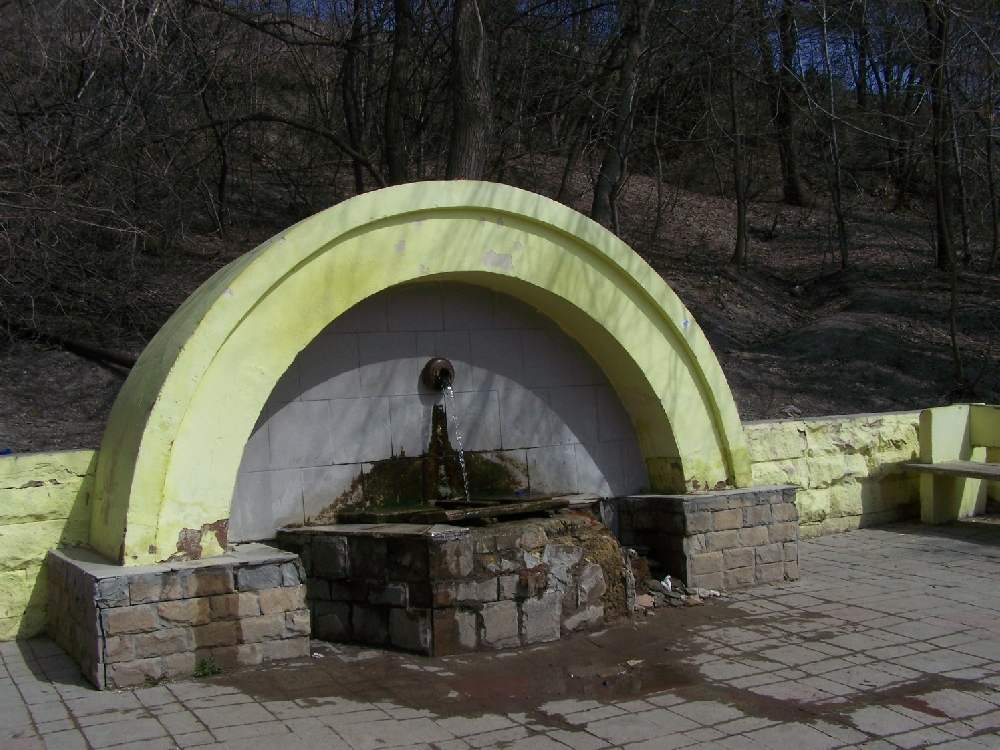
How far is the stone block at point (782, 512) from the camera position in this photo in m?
7.30

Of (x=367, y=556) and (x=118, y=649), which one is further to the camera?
(x=367, y=556)

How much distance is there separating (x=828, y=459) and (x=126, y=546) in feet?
20.6

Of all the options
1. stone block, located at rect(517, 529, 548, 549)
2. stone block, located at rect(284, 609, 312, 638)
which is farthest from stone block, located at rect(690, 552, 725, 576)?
stone block, located at rect(284, 609, 312, 638)

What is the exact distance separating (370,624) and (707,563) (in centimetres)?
256

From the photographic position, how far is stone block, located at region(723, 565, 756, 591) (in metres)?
7.07

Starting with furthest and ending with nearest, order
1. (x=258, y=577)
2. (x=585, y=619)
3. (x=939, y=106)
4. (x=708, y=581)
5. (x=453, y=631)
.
→ (x=939, y=106), (x=708, y=581), (x=585, y=619), (x=453, y=631), (x=258, y=577)

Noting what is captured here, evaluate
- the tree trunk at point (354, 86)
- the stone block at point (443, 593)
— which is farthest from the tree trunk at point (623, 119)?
the stone block at point (443, 593)

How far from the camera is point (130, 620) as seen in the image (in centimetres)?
495

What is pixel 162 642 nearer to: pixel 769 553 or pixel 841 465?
pixel 769 553

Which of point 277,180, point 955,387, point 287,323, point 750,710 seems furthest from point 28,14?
point 955,387

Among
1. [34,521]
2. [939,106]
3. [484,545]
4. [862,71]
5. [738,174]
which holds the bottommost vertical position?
[484,545]

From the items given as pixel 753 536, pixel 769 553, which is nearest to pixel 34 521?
pixel 753 536

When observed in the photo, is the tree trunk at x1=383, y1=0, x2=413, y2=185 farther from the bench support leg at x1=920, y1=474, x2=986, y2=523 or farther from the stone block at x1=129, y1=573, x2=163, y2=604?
the stone block at x1=129, y1=573, x2=163, y2=604

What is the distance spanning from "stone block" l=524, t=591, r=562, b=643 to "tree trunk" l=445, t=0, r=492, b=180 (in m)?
5.63
